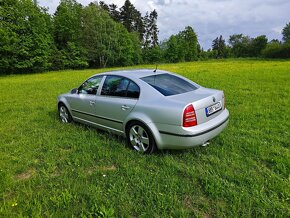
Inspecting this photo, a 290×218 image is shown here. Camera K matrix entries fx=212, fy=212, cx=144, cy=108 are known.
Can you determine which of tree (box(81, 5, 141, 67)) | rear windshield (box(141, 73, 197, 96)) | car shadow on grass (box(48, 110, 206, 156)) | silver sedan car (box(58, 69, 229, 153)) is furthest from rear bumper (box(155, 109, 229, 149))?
tree (box(81, 5, 141, 67))

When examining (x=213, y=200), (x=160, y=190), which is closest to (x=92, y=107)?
(x=160, y=190)

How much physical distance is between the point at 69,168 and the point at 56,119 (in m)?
3.05

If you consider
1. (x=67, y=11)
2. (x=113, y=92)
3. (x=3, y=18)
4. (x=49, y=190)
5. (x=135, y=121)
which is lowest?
(x=49, y=190)

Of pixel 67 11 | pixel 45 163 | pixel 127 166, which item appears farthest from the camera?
pixel 67 11

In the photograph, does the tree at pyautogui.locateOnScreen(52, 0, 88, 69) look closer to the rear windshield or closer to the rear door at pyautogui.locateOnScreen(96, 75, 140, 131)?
the rear door at pyautogui.locateOnScreen(96, 75, 140, 131)

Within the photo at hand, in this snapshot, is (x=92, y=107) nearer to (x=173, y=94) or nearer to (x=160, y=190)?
(x=173, y=94)

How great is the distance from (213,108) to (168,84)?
3.04 feet

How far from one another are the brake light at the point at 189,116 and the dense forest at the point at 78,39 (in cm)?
3048

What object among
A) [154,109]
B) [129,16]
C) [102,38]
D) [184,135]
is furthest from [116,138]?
[129,16]

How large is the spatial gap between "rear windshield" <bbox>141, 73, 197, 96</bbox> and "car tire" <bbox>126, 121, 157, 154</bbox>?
71 cm

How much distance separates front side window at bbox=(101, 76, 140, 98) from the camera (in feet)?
12.7

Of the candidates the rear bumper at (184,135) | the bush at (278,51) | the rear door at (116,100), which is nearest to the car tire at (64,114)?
the rear door at (116,100)

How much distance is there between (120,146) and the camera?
402 centimetres

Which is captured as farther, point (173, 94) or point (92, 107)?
point (92, 107)
